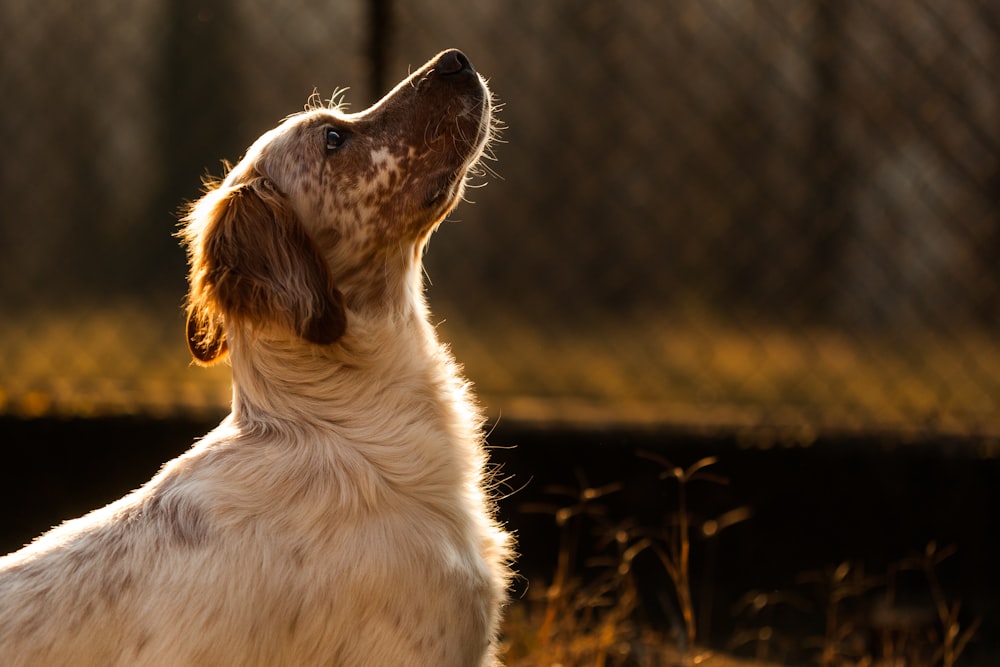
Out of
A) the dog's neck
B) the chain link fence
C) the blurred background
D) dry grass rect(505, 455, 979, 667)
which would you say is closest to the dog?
the dog's neck

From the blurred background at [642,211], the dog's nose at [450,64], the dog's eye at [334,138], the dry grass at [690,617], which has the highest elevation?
the dog's nose at [450,64]

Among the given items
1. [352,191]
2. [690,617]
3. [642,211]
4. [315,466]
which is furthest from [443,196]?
[642,211]

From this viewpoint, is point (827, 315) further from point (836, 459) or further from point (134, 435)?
point (134, 435)

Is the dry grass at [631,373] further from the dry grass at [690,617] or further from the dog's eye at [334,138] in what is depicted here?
the dog's eye at [334,138]

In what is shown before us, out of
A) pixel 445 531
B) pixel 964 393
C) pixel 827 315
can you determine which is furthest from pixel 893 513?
pixel 445 531

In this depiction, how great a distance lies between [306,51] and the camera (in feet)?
15.8

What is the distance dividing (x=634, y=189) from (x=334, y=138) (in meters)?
2.47

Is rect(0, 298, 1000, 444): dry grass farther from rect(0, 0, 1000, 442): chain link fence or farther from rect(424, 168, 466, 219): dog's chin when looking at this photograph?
rect(424, 168, 466, 219): dog's chin

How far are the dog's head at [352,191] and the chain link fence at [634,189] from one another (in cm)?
163

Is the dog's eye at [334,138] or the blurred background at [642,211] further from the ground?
the dog's eye at [334,138]

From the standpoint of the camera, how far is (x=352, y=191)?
274 cm

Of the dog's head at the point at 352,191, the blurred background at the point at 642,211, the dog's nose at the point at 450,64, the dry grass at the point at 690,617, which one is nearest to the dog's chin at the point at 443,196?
the dog's head at the point at 352,191

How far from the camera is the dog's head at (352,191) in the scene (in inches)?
103

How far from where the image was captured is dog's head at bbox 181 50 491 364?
2605mm
